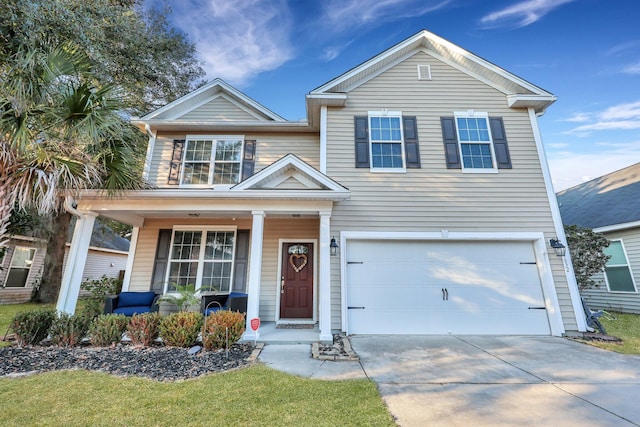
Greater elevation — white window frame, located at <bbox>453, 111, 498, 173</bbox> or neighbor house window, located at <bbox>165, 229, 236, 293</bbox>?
white window frame, located at <bbox>453, 111, 498, 173</bbox>

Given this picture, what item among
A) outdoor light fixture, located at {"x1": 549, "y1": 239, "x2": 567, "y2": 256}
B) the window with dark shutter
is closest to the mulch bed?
the window with dark shutter

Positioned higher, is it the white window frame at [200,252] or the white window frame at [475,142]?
the white window frame at [475,142]

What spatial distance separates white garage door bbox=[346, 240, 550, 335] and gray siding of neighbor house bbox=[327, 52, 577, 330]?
1.52ft

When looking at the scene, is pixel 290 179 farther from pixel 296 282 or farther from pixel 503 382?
pixel 503 382

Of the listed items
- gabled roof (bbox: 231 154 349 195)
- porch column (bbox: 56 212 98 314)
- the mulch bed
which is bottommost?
the mulch bed

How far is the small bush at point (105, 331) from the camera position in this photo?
16.5 feet

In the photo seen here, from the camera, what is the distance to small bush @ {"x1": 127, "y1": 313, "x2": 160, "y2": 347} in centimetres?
506

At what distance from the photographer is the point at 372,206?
270 inches

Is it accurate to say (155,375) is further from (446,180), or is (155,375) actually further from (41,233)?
(41,233)

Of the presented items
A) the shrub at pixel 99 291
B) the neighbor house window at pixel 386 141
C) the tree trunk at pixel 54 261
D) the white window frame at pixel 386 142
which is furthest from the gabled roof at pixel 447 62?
the tree trunk at pixel 54 261

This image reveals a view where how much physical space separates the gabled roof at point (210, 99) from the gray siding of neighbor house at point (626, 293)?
12.1m

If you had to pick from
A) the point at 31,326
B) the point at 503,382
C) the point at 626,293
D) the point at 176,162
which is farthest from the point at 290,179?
the point at 626,293

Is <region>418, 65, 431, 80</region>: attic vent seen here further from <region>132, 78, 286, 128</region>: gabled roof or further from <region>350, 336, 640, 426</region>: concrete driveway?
<region>350, 336, 640, 426</region>: concrete driveway

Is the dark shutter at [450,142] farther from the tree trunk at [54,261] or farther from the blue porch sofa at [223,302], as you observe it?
the tree trunk at [54,261]
